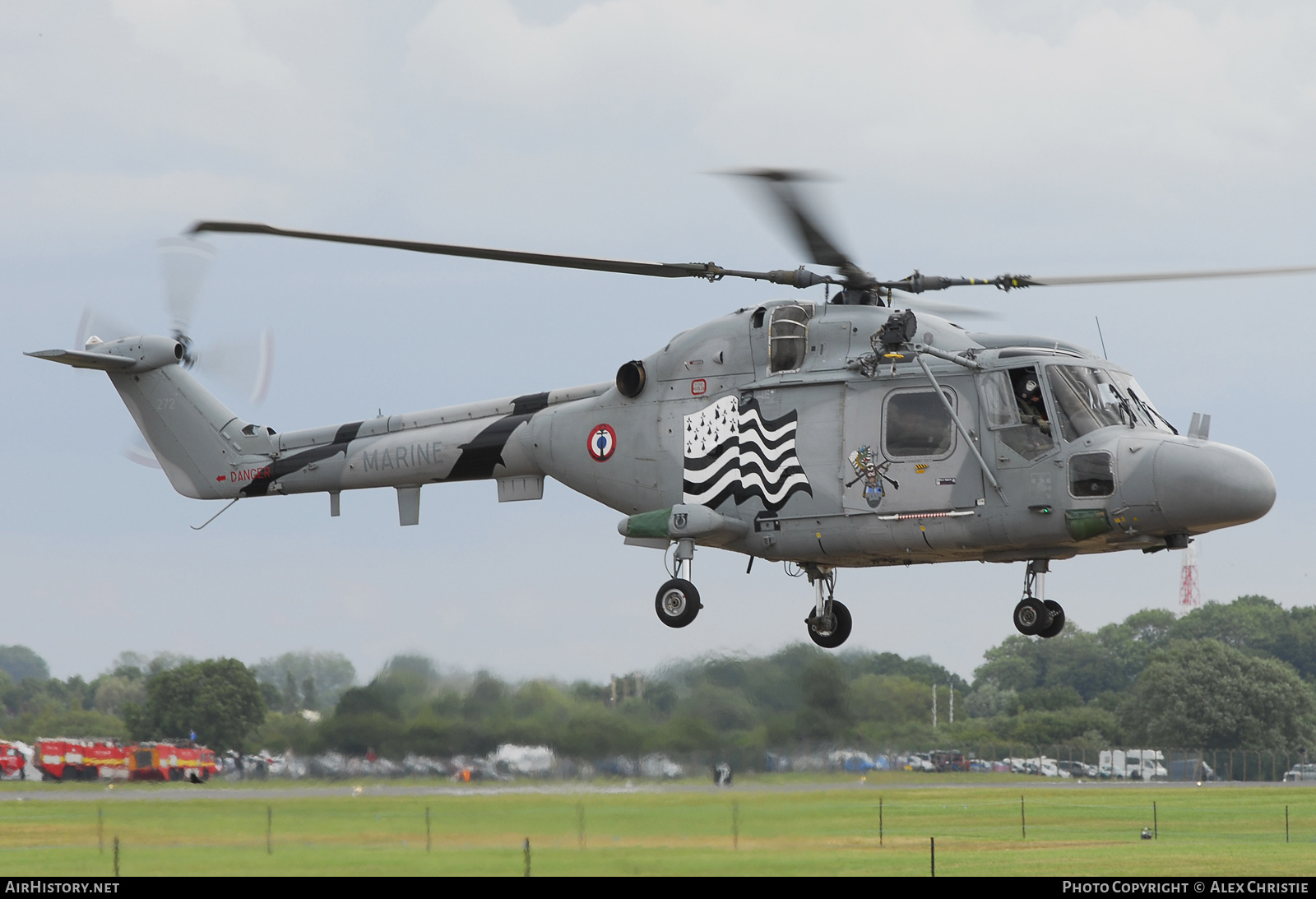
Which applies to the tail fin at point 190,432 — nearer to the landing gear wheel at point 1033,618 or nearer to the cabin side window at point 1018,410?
the cabin side window at point 1018,410

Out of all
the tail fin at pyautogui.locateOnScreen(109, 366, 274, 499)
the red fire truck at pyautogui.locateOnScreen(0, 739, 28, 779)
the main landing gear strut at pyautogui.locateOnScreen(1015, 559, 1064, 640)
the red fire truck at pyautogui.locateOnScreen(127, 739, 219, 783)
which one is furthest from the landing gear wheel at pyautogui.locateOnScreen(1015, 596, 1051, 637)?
the red fire truck at pyautogui.locateOnScreen(0, 739, 28, 779)

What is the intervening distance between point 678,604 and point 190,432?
9.93 metres

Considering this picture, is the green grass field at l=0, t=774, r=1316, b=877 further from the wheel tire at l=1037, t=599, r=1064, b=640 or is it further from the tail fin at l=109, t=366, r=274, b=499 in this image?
the tail fin at l=109, t=366, r=274, b=499

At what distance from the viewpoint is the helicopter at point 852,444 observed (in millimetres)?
18219

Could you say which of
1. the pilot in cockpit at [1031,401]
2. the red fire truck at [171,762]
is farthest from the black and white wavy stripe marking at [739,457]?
the red fire truck at [171,762]

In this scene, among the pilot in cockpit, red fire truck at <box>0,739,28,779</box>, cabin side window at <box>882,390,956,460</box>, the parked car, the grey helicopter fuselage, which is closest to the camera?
the grey helicopter fuselage

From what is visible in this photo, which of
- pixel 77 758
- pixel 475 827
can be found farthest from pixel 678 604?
pixel 77 758

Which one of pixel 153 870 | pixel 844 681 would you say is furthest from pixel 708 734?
pixel 153 870

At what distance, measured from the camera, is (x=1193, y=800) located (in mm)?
54906

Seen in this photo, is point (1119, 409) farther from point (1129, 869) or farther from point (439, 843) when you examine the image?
point (1129, 869)

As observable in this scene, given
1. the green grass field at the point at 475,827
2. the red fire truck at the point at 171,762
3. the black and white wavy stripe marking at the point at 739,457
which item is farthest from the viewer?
the red fire truck at the point at 171,762

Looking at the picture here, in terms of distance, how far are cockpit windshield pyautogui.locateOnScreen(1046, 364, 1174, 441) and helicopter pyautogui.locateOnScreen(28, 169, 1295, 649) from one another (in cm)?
3

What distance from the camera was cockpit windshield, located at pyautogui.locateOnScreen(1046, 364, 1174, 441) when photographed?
1847cm

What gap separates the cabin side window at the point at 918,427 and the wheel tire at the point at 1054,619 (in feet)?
8.18
